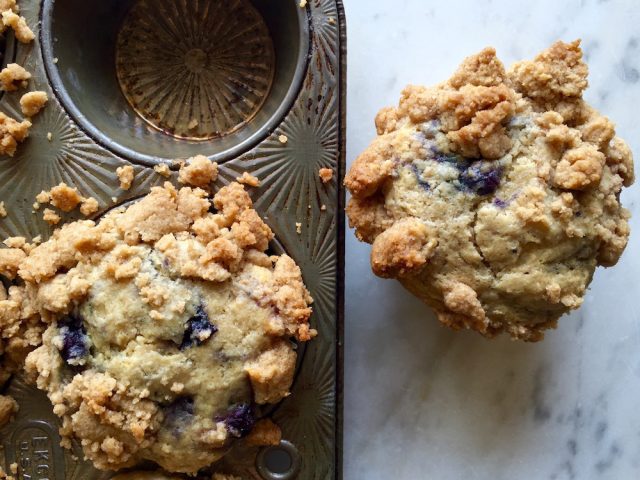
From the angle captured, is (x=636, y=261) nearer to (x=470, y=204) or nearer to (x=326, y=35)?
(x=470, y=204)

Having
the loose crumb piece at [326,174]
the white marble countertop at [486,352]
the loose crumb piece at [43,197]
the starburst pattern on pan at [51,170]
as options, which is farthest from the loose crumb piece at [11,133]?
the white marble countertop at [486,352]

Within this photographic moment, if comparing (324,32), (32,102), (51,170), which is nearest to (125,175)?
(51,170)

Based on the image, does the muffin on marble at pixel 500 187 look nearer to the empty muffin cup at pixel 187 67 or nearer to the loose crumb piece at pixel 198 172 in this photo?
the loose crumb piece at pixel 198 172

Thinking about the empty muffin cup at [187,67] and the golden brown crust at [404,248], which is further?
the empty muffin cup at [187,67]

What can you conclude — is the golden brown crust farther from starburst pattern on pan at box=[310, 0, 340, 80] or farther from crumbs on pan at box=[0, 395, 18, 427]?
crumbs on pan at box=[0, 395, 18, 427]

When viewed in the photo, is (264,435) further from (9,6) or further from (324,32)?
(9,6)
